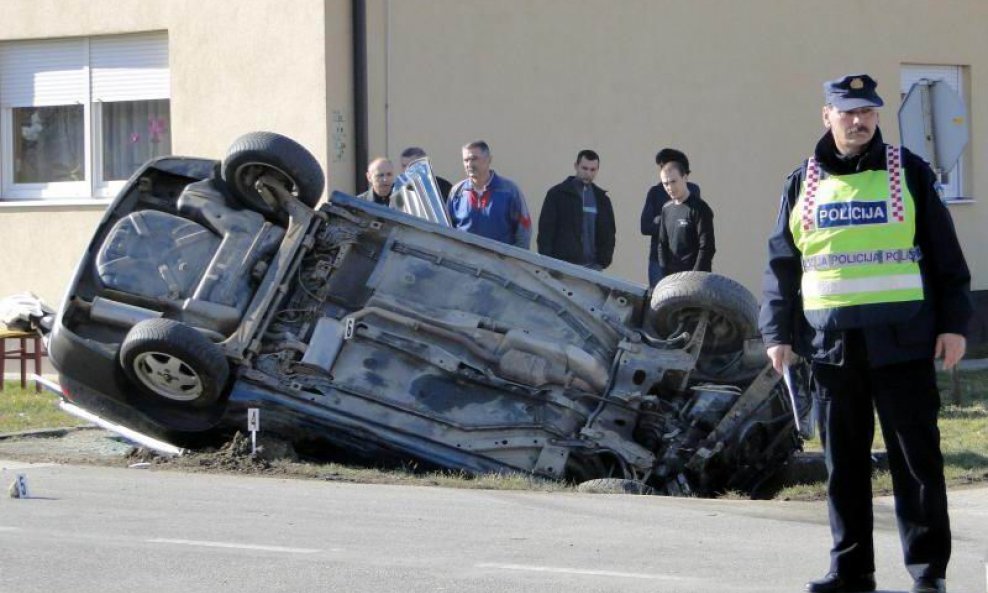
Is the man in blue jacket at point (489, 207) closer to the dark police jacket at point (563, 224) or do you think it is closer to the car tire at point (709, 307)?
the dark police jacket at point (563, 224)

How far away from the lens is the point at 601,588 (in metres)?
6.27

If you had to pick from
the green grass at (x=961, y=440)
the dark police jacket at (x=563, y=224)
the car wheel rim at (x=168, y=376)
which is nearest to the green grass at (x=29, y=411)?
the car wheel rim at (x=168, y=376)

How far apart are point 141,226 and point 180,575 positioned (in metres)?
3.81

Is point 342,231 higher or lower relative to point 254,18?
lower

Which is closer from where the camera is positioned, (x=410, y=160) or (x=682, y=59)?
(x=410, y=160)

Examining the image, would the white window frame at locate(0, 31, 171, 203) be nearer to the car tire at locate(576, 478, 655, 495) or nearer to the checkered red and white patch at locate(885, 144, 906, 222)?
the car tire at locate(576, 478, 655, 495)

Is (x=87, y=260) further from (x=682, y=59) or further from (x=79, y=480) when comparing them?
(x=682, y=59)

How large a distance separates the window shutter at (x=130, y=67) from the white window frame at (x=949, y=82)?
7.85 m

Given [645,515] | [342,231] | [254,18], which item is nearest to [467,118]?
[254,18]

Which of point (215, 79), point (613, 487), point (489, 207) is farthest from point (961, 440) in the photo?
point (215, 79)

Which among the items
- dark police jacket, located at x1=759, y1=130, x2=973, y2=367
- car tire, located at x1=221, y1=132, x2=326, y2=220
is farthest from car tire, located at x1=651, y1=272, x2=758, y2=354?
dark police jacket, located at x1=759, y1=130, x2=973, y2=367

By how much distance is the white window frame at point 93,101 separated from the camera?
15.9 metres

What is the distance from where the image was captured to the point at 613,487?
30.0 ft

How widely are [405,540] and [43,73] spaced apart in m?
10.4
